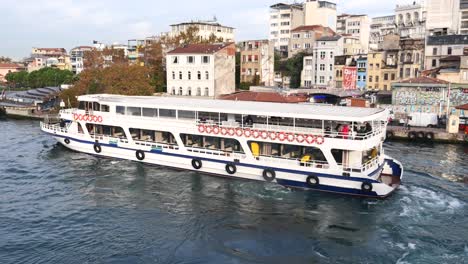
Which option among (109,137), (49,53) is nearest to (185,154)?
(109,137)

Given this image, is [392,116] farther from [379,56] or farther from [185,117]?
[185,117]

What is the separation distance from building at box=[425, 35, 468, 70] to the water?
29.3 m

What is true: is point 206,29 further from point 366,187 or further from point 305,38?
point 366,187

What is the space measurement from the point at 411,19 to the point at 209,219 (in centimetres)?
8744

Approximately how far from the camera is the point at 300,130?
22.9 metres

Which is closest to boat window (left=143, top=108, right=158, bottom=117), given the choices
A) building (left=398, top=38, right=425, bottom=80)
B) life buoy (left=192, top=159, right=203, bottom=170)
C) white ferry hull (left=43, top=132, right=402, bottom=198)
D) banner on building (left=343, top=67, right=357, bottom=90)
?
white ferry hull (left=43, top=132, right=402, bottom=198)

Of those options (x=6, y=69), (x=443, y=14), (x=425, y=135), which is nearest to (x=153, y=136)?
(x=425, y=135)

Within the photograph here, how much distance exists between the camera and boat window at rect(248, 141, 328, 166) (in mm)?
22348

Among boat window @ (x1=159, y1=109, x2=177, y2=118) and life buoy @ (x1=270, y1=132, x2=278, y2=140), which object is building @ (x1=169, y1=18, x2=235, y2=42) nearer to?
boat window @ (x1=159, y1=109, x2=177, y2=118)

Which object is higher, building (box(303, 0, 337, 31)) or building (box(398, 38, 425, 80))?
building (box(303, 0, 337, 31))

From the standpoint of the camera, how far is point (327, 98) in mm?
51719

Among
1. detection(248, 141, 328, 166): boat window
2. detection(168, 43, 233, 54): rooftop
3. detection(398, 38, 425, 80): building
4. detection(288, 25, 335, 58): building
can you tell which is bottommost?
detection(248, 141, 328, 166): boat window

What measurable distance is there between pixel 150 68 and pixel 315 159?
127 ft

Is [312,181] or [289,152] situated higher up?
[289,152]
